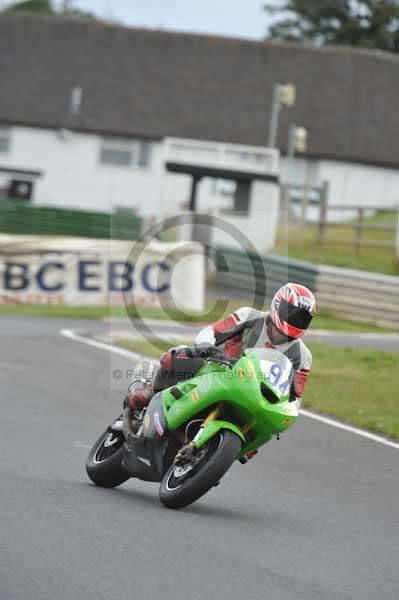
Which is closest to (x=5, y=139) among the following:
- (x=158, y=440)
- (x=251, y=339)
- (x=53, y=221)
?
(x=53, y=221)

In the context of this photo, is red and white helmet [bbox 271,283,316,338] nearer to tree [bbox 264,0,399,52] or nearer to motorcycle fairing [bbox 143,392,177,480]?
motorcycle fairing [bbox 143,392,177,480]

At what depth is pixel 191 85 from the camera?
51500 millimetres

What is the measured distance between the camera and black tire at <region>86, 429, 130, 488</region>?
8391 mm

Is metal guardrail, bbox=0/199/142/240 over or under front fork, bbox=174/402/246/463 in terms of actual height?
under

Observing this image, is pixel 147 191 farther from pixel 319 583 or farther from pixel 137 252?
pixel 319 583

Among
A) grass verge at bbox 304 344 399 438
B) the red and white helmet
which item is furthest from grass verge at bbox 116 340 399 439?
the red and white helmet

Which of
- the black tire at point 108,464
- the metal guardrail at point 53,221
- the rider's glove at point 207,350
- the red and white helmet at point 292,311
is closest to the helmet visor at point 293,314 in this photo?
the red and white helmet at point 292,311

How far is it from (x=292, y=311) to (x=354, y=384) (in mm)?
7649

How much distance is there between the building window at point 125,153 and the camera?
5116 centimetres

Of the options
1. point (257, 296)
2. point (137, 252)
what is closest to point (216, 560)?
point (137, 252)

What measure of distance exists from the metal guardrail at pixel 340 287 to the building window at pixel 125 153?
24178mm

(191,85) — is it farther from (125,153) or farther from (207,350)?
(207,350)

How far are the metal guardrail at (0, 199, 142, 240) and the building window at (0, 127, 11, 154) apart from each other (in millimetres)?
13871

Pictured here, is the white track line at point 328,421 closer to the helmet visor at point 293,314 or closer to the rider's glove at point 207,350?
the helmet visor at point 293,314
